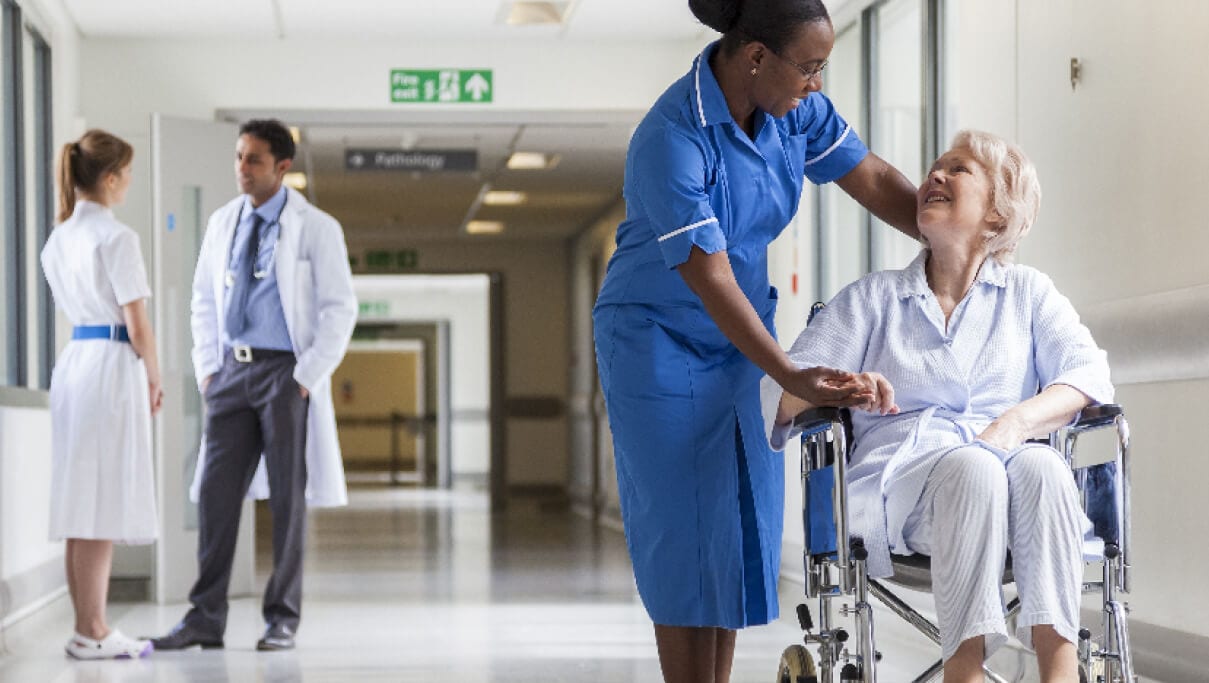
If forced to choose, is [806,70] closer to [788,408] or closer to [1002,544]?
[788,408]

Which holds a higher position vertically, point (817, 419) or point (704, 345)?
point (704, 345)

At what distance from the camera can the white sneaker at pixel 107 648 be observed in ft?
16.3

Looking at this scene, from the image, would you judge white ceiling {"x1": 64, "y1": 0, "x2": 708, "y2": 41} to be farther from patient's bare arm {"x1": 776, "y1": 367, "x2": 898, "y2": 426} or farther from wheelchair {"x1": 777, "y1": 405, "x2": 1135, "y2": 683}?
patient's bare arm {"x1": 776, "y1": 367, "x2": 898, "y2": 426}

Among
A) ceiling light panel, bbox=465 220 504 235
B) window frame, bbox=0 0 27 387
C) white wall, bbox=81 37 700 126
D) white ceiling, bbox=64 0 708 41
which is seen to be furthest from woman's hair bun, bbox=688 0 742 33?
ceiling light panel, bbox=465 220 504 235

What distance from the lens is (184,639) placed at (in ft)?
17.1

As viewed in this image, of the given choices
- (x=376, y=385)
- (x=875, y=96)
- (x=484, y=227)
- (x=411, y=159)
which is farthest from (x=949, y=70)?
(x=376, y=385)

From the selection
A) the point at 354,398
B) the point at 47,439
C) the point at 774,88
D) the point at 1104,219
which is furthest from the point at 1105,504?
the point at 354,398

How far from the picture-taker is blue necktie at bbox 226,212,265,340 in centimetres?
518

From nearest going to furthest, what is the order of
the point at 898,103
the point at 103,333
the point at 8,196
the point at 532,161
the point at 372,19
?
1. the point at 103,333
2. the point at 898,103
3. the point at 8,196
4. the point at 372,19
5. the point at 532,161

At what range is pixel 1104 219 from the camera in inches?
152

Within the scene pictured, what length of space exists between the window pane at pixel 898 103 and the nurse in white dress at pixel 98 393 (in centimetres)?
260

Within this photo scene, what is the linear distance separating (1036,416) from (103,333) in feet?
10.9

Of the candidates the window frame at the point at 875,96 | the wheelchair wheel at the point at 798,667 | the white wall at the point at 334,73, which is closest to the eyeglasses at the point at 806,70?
the wheelchair wheel at the point at 798,667

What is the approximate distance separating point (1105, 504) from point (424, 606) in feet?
14.1
